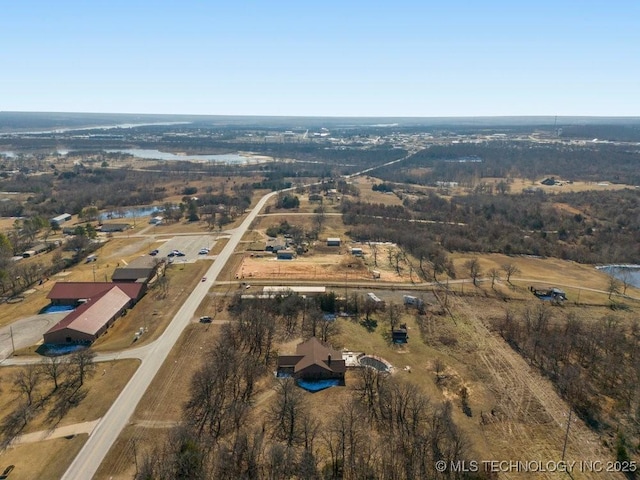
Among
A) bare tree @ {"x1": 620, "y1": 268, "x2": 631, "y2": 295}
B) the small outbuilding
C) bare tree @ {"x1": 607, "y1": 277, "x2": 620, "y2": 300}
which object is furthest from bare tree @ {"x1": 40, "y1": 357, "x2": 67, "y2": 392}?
bare tree @ {"x1": 620, "y1": 268, "x2": 631, "y2": 295}

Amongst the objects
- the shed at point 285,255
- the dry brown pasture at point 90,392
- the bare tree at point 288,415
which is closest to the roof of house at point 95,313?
the dry brown pasture at point 90,392

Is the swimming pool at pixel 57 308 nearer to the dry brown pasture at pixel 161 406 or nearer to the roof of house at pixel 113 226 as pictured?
the dry brown pasture at pixel 161 406

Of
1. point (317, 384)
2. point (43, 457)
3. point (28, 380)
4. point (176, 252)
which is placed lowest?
point (317, 384)

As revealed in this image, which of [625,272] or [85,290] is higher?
[85,290]

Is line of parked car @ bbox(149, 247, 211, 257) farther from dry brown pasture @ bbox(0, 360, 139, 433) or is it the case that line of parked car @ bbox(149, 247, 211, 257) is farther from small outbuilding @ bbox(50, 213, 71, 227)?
small outbuilding @ bbox(50, 213, 71, 227)

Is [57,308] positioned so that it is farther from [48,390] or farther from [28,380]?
[48,390]

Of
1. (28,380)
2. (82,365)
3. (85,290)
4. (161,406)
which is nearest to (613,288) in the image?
(161,406)

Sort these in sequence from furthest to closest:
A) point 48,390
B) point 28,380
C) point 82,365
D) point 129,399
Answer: point 82,365, point 48,390, point 28,380, point 129,399

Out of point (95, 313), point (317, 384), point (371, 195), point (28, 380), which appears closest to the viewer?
point (28, 380)
